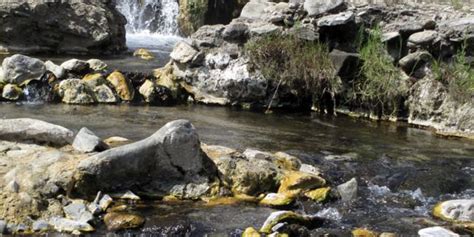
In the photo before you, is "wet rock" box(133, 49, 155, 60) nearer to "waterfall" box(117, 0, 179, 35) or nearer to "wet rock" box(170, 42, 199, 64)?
"wet rock" box(170, 42, 199, 64)

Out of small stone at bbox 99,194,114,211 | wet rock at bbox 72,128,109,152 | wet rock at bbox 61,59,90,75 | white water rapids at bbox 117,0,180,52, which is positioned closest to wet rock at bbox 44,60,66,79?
wet rock at bbox 61,59,90,75

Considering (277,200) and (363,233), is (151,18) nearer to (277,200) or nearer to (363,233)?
(277,200)

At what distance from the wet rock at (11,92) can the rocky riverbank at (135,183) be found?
4.10 m

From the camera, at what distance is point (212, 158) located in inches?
263

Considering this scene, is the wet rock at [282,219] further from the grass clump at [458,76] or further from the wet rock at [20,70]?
the wet rock at [20,70]

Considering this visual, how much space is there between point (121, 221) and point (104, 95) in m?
6.01

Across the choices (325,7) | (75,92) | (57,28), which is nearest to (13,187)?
(75,92)

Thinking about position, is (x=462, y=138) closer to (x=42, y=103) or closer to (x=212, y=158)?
(x=212, y=158)

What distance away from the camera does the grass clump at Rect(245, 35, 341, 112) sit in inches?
427

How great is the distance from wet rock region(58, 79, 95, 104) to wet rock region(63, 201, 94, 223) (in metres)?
5.41

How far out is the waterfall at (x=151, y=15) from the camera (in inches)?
763

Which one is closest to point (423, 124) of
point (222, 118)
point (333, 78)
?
point (333, 78)

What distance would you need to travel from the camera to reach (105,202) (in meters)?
5.57

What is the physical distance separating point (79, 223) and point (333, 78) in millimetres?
6608
